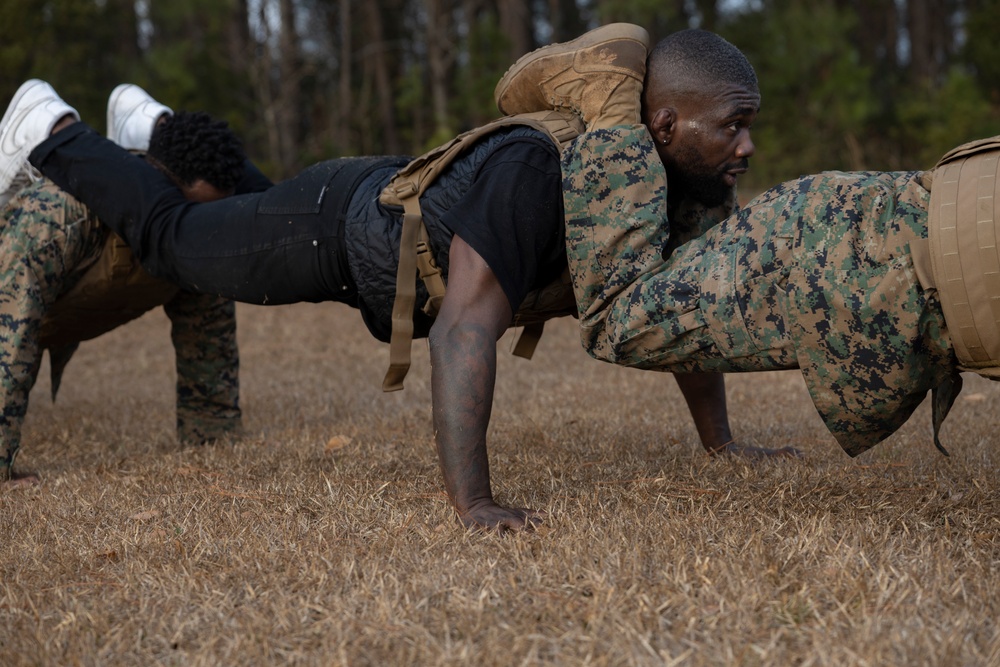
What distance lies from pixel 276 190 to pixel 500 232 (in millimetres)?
1177

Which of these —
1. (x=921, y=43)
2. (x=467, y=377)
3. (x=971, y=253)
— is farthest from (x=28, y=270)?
(x=921, y=43)

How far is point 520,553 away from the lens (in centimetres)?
265

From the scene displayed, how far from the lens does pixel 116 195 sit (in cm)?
403

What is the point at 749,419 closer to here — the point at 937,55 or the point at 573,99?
the point at 573,99

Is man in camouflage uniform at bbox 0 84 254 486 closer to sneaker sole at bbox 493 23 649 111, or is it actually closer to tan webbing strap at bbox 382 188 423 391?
tan webbing strap at bbox 382 188 423 391

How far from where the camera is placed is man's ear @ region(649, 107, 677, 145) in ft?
10.1

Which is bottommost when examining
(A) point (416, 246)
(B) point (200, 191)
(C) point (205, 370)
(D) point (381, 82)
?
(D) point (381, 82)

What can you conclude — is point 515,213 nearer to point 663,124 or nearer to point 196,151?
point 663,124

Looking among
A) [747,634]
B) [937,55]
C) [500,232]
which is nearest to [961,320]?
[747,634]

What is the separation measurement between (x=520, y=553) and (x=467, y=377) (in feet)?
1.62

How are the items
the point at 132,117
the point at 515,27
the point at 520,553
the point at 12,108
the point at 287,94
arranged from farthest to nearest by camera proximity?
the point at 287,94 → the point at 515,27 → the point at 132,117 → the point at 12,108 → the point at 520,553

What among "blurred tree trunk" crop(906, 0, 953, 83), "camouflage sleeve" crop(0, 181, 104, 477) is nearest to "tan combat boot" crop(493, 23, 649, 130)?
"camouflage sleeve" crop(0, 181, 104, 477)

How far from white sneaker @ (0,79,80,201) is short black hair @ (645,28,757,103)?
8.09ft

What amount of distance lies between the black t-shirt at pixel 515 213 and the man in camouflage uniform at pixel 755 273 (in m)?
0.08
